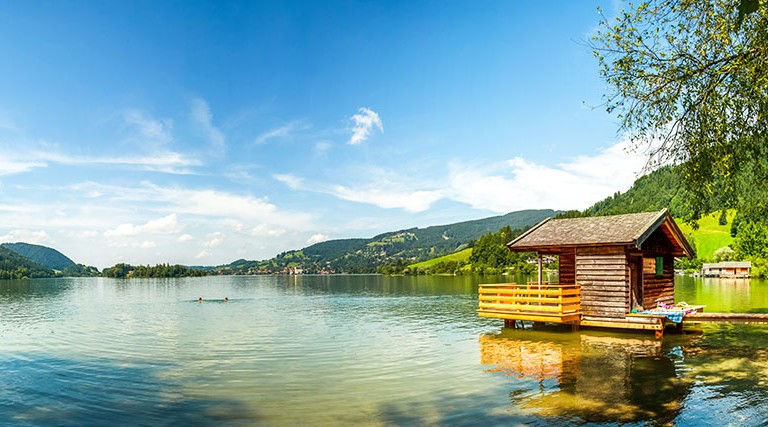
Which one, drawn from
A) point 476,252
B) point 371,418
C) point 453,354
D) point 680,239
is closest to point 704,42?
point 371,418

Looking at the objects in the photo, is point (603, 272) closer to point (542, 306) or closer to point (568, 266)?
point (568, 266)

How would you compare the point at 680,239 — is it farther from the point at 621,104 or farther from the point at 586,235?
the point at 621,104

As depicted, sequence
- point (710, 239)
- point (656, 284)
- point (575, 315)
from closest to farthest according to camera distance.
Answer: point (575, 315), point (656, 284), point (710, 239)

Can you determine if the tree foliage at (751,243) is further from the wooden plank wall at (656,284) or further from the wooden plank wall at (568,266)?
the wooden plank wall at (568,266)

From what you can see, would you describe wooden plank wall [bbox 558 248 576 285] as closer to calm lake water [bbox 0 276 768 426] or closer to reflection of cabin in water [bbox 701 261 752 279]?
calm lake water [bbox 0 276 768 426]

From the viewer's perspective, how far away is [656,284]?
29.3 metres

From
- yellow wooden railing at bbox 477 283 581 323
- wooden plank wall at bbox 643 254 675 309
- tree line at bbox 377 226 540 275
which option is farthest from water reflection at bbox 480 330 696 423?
tree line at bbox 377 226 540 275

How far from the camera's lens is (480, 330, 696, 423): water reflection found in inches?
539

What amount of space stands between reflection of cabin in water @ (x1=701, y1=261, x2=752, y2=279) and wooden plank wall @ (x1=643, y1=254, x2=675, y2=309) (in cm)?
10976

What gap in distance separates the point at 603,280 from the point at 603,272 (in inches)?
A: 16.1

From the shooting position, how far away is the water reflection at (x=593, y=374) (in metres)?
13.7

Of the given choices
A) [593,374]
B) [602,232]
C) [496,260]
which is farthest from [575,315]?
[496,260]

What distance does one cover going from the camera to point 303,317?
149ft

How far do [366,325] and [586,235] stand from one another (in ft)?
55.0
